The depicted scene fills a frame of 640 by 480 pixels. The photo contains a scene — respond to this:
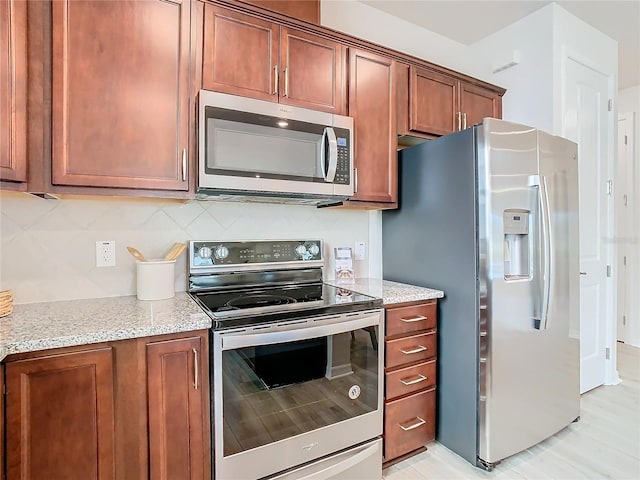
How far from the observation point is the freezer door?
69.0 inches

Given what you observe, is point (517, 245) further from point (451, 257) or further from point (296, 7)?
point (296, 7)

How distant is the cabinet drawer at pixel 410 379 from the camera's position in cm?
180

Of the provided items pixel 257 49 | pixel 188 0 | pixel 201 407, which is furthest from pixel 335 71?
pixel 201 407

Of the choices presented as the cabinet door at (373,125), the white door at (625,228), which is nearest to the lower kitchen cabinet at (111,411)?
the cabinet door at (373,125)

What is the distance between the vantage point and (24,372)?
1075mm

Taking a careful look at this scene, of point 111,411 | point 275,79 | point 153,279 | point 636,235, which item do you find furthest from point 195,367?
point 636,235

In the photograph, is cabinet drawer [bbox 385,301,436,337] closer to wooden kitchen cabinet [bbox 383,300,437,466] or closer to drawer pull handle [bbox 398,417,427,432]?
wooden kitchen cabinet [bbox 383,300,437,466]

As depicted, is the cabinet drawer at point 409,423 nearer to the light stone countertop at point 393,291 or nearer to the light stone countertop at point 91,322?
the light stone countertop at point 393,291

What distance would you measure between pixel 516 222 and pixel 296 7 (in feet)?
5.49

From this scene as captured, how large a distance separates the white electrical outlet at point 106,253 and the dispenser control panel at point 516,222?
1938 mm

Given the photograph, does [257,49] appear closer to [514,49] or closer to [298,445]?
[298,445]

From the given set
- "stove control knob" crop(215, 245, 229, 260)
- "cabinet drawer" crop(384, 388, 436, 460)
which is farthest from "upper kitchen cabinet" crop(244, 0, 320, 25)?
"cabinet drawer" crop(384, 388, 436, 460)

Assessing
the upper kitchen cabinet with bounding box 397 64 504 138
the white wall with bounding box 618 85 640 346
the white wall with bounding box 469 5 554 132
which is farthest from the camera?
the white wall with bounding box 618 85 640 346

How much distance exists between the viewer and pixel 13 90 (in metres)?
1.24
